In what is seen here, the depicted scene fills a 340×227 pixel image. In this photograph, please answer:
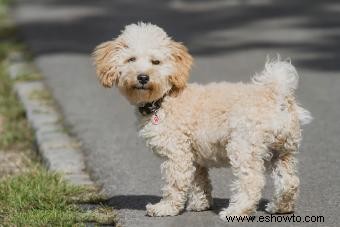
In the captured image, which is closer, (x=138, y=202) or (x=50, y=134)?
(x=138, y=202)

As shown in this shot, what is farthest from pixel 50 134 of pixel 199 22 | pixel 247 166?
pixel 199 22

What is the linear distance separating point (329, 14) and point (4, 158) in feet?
32.7

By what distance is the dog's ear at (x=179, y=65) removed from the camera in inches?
272

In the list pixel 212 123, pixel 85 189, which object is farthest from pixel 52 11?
pixel 212 123

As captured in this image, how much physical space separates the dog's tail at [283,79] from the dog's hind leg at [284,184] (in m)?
0.32

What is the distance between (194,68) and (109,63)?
651 centimetres

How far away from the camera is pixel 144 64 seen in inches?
270

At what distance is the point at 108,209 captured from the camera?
24.1ft

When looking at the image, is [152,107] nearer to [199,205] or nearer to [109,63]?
[109,63]

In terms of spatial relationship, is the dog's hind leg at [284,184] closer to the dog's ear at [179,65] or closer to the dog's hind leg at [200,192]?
the dog's hind leg at [200,192]

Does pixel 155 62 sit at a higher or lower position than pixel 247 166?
higher

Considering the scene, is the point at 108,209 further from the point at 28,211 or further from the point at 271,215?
the point at 271,215

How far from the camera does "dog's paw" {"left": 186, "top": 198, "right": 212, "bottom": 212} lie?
280 inches

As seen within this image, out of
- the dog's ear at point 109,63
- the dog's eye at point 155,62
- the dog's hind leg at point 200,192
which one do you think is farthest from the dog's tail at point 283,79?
the dog's ear at point 109,63
